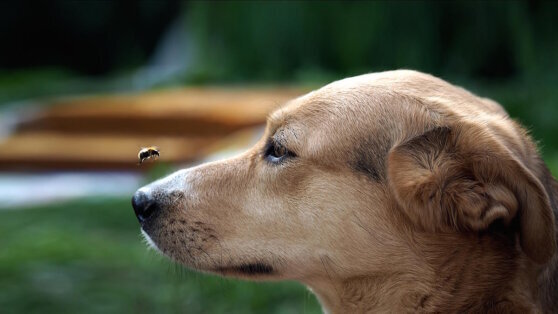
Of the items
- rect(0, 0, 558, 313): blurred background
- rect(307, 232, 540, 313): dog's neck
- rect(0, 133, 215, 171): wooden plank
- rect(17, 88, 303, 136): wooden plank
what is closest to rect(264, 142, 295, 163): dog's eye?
rect(307, 232, 540, 313): dog's neck

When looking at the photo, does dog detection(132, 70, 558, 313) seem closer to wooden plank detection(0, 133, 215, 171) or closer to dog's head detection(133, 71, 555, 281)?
dog's head detection(133, 71, 555, 281)

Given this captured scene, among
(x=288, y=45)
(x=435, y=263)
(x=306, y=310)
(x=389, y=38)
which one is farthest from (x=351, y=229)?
(x=288, y=45)

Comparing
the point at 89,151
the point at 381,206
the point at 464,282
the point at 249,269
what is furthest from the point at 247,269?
the point at 89,151

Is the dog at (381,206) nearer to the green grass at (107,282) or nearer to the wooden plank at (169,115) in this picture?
the green grass at (107,282)

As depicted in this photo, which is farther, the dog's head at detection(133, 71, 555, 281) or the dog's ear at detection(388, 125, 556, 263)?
the dog's head at detection(133, 71, 555, 281)

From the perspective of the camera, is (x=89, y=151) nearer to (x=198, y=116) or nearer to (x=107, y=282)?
(x=198, y=116)

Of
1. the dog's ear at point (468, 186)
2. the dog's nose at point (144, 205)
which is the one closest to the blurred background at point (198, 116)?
the dog's nose at point (144, 205)
